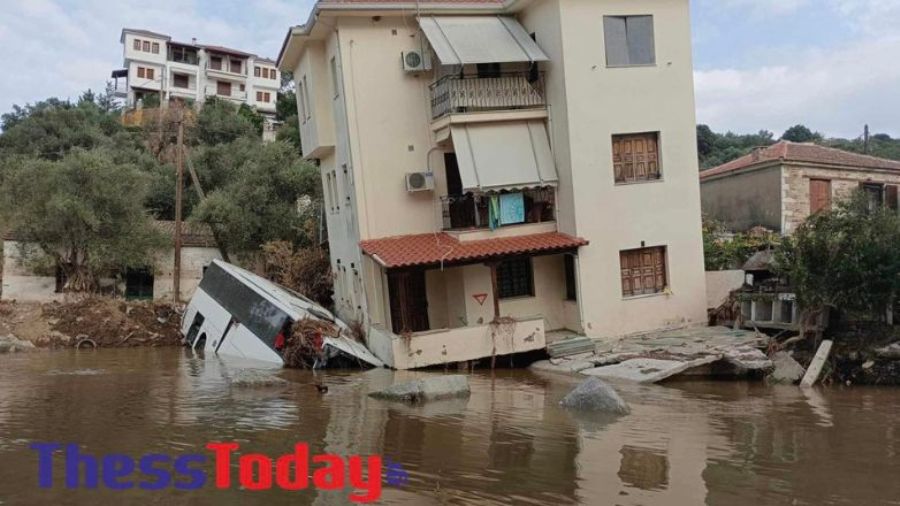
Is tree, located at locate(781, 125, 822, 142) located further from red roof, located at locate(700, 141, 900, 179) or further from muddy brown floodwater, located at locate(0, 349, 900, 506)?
muddy brown floodwater, located at locate(0, 349, 900, 506)

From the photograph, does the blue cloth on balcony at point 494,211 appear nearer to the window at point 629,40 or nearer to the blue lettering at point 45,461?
the window at point 629,40

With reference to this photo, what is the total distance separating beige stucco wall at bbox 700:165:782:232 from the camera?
81.4 feet

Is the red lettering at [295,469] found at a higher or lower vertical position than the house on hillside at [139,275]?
lower

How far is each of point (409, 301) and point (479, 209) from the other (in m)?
3.43

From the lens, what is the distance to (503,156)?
1970 centimetres

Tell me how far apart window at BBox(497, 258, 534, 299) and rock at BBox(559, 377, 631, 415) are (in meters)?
8.24

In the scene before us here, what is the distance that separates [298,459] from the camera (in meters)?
8.55

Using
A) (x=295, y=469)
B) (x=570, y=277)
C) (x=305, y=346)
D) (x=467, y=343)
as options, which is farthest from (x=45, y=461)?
(x=570, y=277)

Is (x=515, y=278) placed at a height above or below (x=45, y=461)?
above

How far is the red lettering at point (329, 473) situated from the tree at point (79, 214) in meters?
21.2

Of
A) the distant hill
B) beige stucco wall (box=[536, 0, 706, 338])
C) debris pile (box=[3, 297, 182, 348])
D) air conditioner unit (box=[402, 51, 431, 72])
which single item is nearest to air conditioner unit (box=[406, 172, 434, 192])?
air conditioner unit (box=[402, 51, 431, 72])

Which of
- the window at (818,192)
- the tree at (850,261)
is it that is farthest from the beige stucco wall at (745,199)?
the tree at (850,261)

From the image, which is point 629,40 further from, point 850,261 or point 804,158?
point 804,158

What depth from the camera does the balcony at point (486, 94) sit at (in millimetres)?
19297
